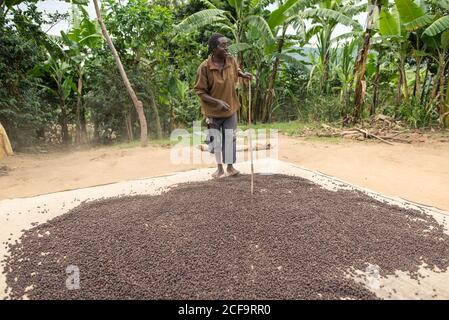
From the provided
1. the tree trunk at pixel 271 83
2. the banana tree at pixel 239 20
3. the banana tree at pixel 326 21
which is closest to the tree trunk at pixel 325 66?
the banana tree at pixel 326 21

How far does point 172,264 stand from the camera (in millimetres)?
1344

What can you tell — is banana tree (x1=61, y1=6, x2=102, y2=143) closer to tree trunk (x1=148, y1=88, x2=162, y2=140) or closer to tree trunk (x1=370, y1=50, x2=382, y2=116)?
tree trunk (x1=148, y1=88, x2=162, y2=140)

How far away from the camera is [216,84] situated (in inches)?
87.7

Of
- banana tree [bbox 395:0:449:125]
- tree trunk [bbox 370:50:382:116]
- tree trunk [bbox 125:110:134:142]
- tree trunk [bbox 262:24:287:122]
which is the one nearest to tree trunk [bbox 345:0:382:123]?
banana tree [bbox 395:0:449:125]

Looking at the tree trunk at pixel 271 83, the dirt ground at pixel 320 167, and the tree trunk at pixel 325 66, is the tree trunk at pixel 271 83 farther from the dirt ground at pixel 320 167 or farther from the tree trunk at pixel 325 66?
the dirt ground at pixel 320 167

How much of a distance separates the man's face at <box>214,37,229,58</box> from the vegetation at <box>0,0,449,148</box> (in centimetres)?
264

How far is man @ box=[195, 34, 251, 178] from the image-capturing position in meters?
2.19

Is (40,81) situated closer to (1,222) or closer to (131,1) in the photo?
(131,1)

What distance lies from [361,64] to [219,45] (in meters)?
3.72

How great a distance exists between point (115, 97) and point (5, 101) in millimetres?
1593

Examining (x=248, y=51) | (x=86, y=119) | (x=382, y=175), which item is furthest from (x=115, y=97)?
(x=382, y=175)

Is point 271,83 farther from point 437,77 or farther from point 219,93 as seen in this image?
point 219,93

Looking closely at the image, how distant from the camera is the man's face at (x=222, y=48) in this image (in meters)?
2.12

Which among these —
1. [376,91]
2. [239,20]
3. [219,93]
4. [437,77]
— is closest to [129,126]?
[239,20]
